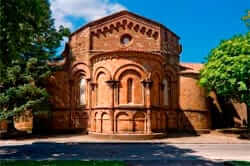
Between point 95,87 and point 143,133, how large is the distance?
273 inches

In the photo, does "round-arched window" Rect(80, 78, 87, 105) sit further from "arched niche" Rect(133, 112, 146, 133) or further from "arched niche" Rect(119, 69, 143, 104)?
"arched niche" Rect(133, 112, 146, 133)

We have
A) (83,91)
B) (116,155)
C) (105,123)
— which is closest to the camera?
(116,155)

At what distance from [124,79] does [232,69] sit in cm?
987

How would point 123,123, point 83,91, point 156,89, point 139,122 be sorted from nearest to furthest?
point 123,123
point 139,122
point 156,89
point 83,91

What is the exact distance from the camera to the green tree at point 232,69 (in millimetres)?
20000

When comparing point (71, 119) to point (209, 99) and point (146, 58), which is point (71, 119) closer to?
point (146, 58)

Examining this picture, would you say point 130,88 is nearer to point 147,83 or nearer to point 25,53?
point 147,83

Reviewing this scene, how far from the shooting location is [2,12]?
34.2ft

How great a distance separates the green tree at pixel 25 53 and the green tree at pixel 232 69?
51.7ft

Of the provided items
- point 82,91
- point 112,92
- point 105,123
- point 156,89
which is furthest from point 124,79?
point 82,91

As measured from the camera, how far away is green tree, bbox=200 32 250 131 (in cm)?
2000

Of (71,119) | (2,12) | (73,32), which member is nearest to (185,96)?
(71,119)

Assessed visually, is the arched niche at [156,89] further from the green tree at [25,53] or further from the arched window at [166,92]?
the green tree at [25,53]

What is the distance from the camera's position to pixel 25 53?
22.9 metres
